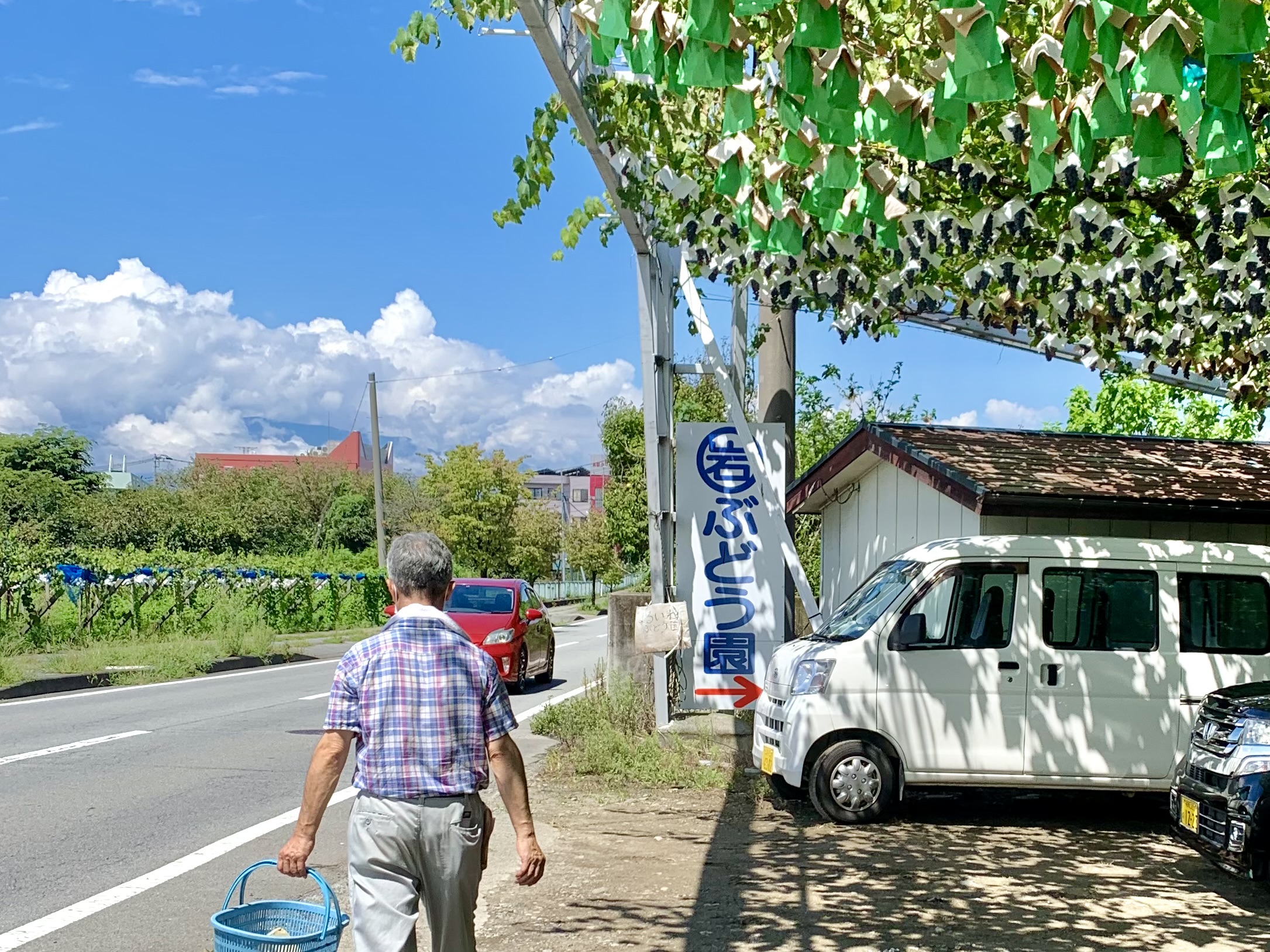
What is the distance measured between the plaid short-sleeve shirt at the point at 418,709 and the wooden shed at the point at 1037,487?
778 centimetres

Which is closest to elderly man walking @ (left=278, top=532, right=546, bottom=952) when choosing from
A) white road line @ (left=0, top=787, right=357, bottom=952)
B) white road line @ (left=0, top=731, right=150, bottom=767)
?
white road line @ (left=0, top=787, right=357, bottom=952)

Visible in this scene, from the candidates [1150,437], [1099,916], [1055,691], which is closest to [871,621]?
[1055,691]

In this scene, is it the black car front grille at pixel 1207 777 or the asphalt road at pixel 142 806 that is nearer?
the asphalt road at pixel 142 806

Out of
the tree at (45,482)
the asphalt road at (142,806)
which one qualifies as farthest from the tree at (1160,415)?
the tree at (45,482)

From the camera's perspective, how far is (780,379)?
42.0 feet

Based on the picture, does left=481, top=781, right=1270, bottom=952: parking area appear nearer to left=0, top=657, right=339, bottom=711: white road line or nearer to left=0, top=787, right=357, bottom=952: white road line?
left=0, top=787, right=357, bottom=952: white road line

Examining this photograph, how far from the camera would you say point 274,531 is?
2835 inches

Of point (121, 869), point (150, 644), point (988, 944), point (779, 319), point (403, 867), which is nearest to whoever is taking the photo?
point (403, 867)

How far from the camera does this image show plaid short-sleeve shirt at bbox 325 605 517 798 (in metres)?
3.97

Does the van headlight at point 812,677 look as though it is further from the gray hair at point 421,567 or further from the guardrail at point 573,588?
the guardrail at point 573,588

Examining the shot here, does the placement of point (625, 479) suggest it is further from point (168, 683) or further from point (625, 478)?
point (168, 683)

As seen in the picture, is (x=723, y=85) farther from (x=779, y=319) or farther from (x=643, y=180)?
(x=779, y=319)

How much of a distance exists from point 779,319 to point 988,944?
7.34 metres

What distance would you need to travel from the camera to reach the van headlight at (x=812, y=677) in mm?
9258
